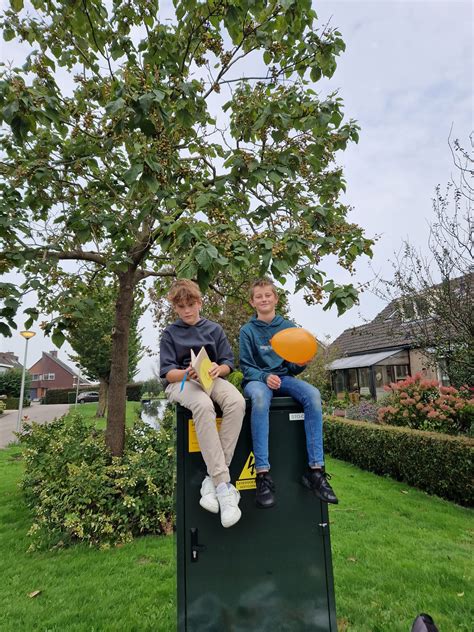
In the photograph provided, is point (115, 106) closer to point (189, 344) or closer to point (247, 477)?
point (189, 344)

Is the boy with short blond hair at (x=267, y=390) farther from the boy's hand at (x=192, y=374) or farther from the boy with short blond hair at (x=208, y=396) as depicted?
the boy's hand at (x=192, y=374)

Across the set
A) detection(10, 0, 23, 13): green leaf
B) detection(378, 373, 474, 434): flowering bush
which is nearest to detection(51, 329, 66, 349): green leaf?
detection(10, 0, 23, 13): green leaf

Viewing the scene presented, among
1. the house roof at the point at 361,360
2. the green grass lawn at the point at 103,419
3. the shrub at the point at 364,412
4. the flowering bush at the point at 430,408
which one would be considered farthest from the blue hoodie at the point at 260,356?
the house roof at the point at 361,360

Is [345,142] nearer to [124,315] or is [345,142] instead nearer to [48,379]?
[124,315]

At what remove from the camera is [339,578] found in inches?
138

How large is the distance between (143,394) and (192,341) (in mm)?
31255

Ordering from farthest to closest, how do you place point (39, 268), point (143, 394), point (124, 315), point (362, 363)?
1. point (143, 394)
2. point (362, 363)
3. point (124, 315)
4. point (39, 268)

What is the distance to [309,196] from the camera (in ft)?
15.5

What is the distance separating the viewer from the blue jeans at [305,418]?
2.30 meters

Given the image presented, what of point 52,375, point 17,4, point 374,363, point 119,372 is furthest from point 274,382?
point 52,375

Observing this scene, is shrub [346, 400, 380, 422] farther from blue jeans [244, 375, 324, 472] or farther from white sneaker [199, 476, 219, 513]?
white sneaker [199, 476, 219, 513]

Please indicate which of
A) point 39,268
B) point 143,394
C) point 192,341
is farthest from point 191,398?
point 143,394

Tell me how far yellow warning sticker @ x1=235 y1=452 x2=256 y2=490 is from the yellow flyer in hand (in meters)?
0.49

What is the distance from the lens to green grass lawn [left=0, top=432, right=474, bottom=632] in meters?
2.93
